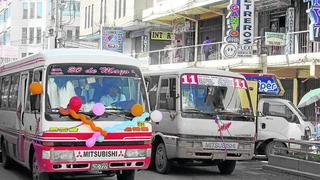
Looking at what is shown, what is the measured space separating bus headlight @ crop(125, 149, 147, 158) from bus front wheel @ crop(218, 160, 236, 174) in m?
3.99

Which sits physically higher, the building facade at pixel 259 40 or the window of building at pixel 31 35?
the window of building at pixel 31 35

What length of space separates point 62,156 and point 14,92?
142 inches

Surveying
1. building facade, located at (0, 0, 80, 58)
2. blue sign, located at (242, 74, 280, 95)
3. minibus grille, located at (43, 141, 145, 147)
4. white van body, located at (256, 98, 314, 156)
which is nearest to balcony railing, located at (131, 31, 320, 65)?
blue sign, located at (242, 74, 280, 95)

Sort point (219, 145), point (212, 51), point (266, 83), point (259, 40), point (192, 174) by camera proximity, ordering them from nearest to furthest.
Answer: point (219, 145) → point (192, 174) → point (266, 83) → point (259, 40) → point (212, 51)

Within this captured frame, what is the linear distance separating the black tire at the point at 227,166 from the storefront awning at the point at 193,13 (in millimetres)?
14245

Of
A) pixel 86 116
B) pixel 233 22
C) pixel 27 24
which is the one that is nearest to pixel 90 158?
pixel 86 116

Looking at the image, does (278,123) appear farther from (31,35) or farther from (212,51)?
(31,35)

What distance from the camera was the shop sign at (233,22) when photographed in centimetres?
2288

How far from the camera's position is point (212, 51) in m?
28.0

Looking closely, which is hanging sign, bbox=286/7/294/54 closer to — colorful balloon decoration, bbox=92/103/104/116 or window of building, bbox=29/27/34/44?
colorful balloon decoration, bbox=92/103/104/116

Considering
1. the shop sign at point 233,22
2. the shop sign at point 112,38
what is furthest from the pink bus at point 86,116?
the shop sign at point 112,38

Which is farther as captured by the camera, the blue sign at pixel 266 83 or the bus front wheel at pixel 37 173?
the blue sign at pixel 266 83

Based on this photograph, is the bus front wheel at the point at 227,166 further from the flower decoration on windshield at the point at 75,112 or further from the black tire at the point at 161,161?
the flower decoration on windshield at the point at 75,112

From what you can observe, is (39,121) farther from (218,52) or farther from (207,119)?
(218,52)
